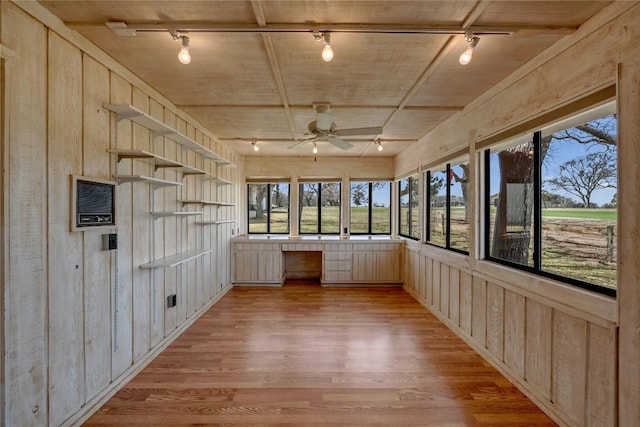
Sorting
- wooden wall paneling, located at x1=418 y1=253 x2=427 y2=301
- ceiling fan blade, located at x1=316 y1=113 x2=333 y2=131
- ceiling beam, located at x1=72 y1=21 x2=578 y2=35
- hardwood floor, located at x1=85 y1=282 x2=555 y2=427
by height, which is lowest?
hardwood floor, located at x1=85 y1=282 x2=555 y2=427

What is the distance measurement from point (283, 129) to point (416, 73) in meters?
2.18

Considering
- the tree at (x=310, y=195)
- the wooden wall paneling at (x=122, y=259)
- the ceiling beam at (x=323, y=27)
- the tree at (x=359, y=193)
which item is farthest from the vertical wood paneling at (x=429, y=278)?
the wooden wall paneling at (x=122, y=259)

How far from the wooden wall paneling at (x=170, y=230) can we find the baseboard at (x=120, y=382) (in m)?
0.11

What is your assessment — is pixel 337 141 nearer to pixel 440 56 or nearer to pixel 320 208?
pixel 440 56

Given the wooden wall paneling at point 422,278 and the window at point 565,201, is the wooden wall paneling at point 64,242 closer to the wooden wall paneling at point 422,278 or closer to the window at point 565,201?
the window at point 565,201

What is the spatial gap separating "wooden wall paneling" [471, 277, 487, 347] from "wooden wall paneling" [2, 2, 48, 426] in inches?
140

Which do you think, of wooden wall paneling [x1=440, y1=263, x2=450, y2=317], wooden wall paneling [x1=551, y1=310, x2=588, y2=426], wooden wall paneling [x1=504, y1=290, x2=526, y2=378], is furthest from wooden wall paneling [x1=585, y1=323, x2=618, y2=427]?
wooden wall paneling [x1=440, y1=263, x2=450, y2=317]

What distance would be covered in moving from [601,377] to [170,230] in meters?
3.79

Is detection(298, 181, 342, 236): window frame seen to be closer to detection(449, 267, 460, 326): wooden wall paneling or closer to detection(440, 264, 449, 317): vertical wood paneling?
detection(440, 264, 449, 317): vertical wood paneling

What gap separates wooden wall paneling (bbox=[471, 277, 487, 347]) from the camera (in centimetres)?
287

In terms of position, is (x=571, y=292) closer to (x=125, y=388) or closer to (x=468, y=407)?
(x=468, y=407)

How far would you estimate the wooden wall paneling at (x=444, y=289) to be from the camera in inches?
144

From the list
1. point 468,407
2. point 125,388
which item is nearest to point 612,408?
point 468,407

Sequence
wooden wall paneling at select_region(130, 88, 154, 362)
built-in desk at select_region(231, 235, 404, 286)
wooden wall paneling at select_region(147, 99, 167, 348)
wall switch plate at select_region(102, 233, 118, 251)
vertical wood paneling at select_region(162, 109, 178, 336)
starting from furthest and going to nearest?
1. built-in desk at select_region(231, 235, 404, 286)
2. vertical wood paneling at select_region(162, 109, 178, 336)
3. wooden wall paneling at select_region(147, 99, 167, 348)
4. wooden wall paneling at select_region(130, 88, 154, 362)
5. wall switch plate at select_region(102, 233, 118, 251)
